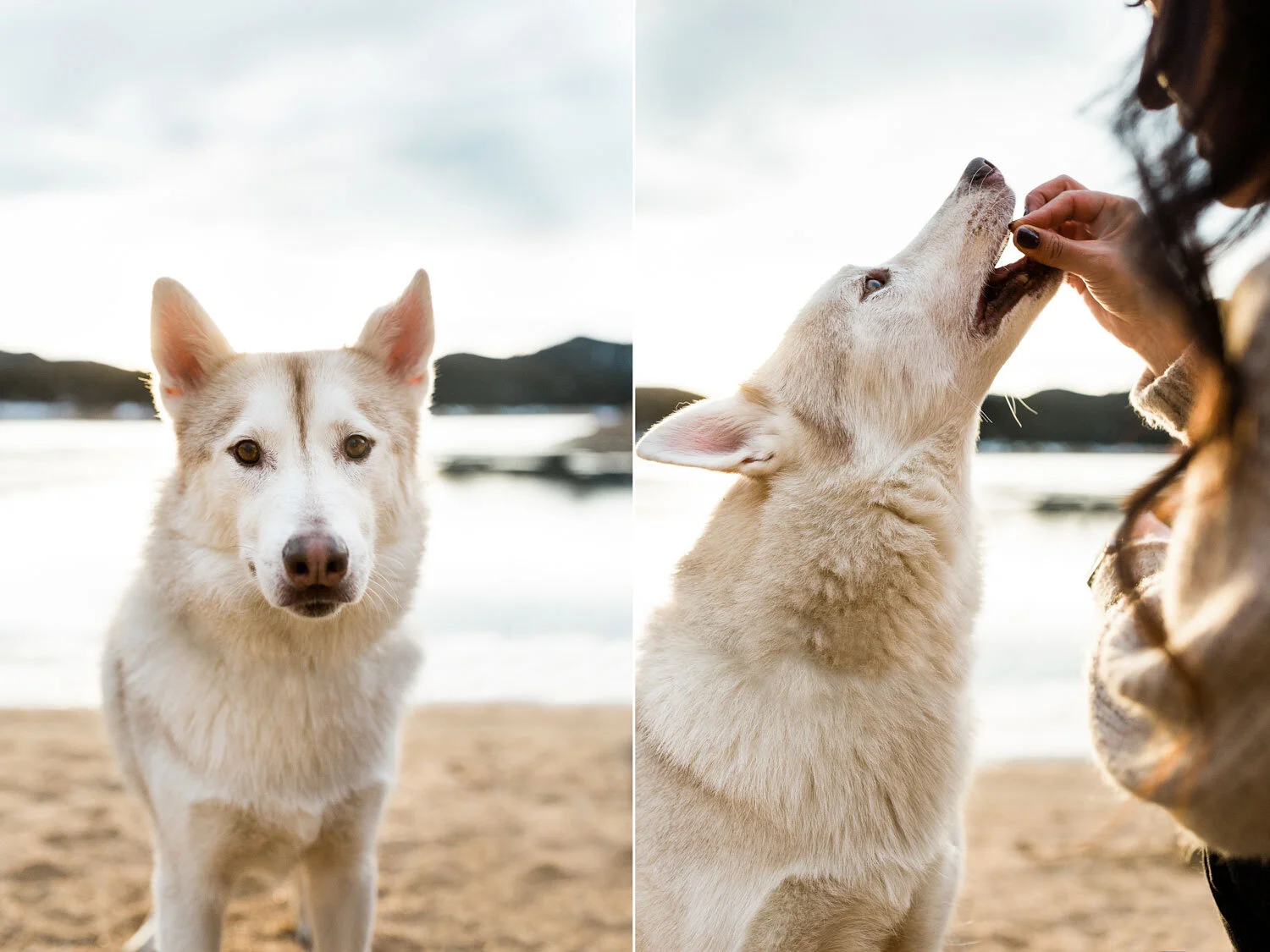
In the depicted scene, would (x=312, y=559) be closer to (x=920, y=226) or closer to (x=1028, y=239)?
(x=1028, y=239)

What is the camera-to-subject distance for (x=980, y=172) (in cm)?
152

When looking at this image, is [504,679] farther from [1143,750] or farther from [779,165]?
[1143,750]

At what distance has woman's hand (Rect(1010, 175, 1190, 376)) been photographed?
4.52 feet

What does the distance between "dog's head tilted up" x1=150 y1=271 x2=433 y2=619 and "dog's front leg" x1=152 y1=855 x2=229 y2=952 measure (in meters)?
0.48

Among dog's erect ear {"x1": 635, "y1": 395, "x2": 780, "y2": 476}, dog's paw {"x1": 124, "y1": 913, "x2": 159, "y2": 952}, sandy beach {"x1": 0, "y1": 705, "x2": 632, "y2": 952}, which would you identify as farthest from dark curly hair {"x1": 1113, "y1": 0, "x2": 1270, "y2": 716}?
dog's paw {"x1": 124, "y1": 913, "x2": 159, "y2": 952}

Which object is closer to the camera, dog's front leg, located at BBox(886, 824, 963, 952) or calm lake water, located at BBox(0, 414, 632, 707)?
dog's front leg, located at BBox(886, 824, 963, 952)

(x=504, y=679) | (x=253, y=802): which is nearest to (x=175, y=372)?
(x=253, y=802)

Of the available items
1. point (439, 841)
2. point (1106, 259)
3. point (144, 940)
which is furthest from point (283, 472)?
point (1106, 259)

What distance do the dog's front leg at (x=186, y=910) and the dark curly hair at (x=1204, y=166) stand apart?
1.57 m

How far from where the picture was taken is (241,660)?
171cm

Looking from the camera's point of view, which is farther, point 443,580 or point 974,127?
point 443,580

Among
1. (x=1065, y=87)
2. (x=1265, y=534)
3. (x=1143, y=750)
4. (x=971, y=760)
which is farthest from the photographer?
(x=1065, y=87)

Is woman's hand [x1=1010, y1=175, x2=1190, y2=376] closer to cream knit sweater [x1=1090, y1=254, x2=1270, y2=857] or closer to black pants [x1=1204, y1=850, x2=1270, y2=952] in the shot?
cream knit sweater [x1=1090, y1=254, x2=1270, y2=857]

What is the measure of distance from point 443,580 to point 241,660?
0.64 m
